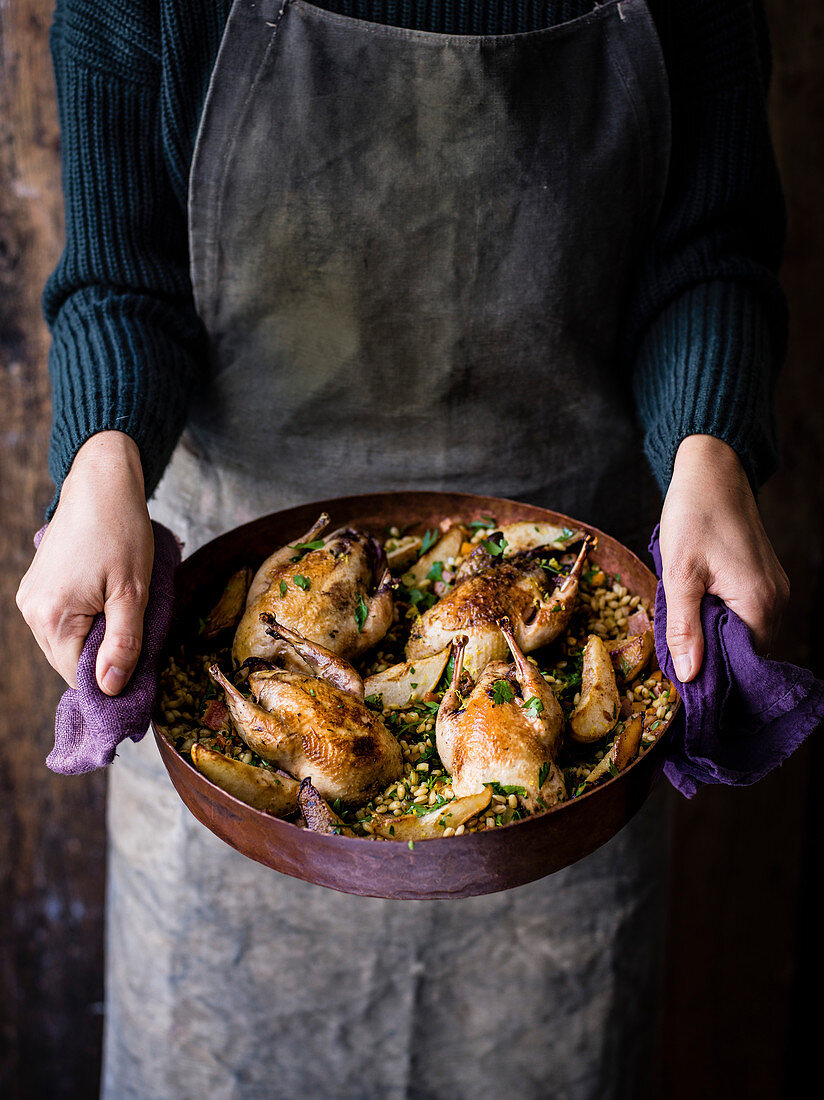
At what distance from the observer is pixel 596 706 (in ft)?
2.64

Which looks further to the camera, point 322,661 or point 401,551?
point 401,551

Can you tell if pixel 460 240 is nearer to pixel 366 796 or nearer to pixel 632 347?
pixel 632 347

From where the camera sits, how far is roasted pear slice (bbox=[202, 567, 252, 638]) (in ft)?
2.98

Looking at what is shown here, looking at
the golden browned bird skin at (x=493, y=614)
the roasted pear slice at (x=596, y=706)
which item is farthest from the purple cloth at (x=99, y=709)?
the roasted pear slice at (x=596, y=706)

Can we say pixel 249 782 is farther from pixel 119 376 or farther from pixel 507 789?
pixel 119 376

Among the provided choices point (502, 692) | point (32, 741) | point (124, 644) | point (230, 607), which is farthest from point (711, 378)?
point (32, 741)

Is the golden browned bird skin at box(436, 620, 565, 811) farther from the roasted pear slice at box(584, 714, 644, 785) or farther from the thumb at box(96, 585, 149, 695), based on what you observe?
the thumb at box(96, 585, 149, 695)

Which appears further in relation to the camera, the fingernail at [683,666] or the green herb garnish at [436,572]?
the green herb garnish at [436,572]

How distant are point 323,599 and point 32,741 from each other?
107cm

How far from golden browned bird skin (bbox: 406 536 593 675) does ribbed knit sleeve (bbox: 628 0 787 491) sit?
195 mm

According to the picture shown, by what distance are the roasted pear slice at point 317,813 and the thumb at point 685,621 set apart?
1.01 feet

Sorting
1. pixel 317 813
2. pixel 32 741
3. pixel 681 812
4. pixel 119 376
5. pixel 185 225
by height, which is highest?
pixel 185 225

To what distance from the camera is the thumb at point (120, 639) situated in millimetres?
743

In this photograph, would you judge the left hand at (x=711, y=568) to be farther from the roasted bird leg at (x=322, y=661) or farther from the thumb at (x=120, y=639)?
the thumb at (x=120, y=639)
